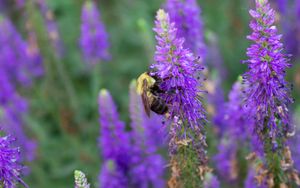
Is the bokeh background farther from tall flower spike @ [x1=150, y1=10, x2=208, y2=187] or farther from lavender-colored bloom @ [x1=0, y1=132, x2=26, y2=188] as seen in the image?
lavender-colored bloom @ [x1=0, y1=132, x2=26, y2=188]

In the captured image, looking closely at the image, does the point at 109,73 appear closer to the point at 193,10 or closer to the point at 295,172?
the point at 193,10

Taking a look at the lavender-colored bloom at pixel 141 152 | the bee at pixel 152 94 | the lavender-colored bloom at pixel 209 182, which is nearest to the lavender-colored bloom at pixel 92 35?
the lavender-colored bloom at pixel 141 152

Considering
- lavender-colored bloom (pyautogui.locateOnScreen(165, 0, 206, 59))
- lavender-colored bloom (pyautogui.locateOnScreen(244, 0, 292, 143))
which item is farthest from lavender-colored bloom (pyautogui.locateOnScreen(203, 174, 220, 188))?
lavender-colored bloom (pyautogui.locateOnScreen(165, 0, 206, 59))

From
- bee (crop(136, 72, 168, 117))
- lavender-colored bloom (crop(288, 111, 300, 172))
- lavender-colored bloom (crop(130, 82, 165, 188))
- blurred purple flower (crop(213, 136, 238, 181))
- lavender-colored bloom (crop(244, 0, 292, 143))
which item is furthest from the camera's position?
blurred purple flower (crop(213, 136, 238, 181))

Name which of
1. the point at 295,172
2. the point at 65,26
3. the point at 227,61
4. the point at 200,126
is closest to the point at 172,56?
the point at 200,126

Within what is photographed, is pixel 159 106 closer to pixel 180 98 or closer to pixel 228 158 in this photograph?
pixel 180 98

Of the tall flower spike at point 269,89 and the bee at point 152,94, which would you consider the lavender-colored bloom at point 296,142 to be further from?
the bee at point 152,94

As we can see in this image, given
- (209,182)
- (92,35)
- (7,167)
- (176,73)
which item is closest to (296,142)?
(209,182)
